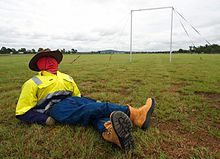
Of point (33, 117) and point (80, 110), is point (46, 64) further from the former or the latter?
point (80, 110)

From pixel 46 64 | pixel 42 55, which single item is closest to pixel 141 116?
pixel 46 64

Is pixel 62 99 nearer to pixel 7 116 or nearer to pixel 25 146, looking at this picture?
pixel 25 146

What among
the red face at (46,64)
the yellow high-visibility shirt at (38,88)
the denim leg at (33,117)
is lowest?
the denim leg at (33,117)

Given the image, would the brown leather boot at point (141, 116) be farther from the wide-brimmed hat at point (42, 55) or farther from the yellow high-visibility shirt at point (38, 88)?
the wide-brimmed hat at point (42, 55)

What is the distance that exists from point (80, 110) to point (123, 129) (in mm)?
814

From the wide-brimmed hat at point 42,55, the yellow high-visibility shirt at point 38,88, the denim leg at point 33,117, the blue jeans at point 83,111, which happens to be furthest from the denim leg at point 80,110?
the wide-brimmed hat at point 42,55

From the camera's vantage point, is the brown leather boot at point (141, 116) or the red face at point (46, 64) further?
the red face at point (46, 64)

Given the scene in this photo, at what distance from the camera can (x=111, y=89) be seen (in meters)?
5.73

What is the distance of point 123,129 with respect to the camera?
2.13m

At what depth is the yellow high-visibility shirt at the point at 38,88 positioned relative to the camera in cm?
288

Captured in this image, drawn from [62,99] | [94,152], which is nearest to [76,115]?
[62,99]

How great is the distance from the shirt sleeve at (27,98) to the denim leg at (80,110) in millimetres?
288

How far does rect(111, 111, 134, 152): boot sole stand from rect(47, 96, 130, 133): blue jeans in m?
0.40

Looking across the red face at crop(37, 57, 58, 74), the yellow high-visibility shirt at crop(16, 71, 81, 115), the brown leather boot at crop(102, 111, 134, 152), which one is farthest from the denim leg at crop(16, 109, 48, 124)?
the brown leather boot at crop(102, 111, 134, 152)
